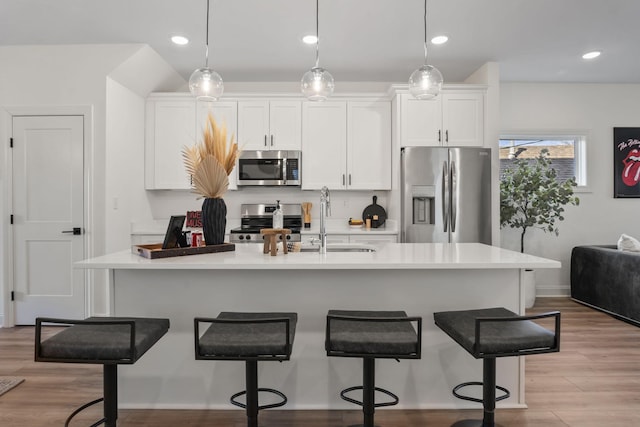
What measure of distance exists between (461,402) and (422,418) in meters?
0.26

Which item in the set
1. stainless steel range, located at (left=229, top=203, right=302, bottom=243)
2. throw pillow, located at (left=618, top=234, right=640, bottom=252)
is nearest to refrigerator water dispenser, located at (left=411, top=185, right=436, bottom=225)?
stainless steel range, located at (left=229, top=203, right=302, bottom=243)

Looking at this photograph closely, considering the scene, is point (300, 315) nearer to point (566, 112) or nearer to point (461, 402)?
point (461, 402)

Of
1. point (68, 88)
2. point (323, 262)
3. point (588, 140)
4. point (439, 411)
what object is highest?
point (68, 88)

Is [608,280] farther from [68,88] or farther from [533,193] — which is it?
[68,88]

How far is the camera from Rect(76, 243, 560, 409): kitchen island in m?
A: 2.25

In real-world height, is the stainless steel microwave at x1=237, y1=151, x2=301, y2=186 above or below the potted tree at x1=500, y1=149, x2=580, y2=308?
above

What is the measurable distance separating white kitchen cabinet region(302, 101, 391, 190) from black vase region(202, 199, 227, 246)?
2.28 metres

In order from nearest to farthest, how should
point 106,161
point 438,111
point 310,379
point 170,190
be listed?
point 310,379, point 106,161, point 438,111, point 170,190

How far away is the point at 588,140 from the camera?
514 cm

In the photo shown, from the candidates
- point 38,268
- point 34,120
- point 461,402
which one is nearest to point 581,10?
point 461,402

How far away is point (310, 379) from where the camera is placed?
230cm

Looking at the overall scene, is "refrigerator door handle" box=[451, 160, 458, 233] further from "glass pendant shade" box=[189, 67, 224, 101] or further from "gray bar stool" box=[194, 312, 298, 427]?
"gray bar stool" box=[194, 312, 298, 427]

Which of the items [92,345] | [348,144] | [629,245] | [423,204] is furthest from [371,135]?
[92,345]

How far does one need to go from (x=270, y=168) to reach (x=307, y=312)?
259cm
